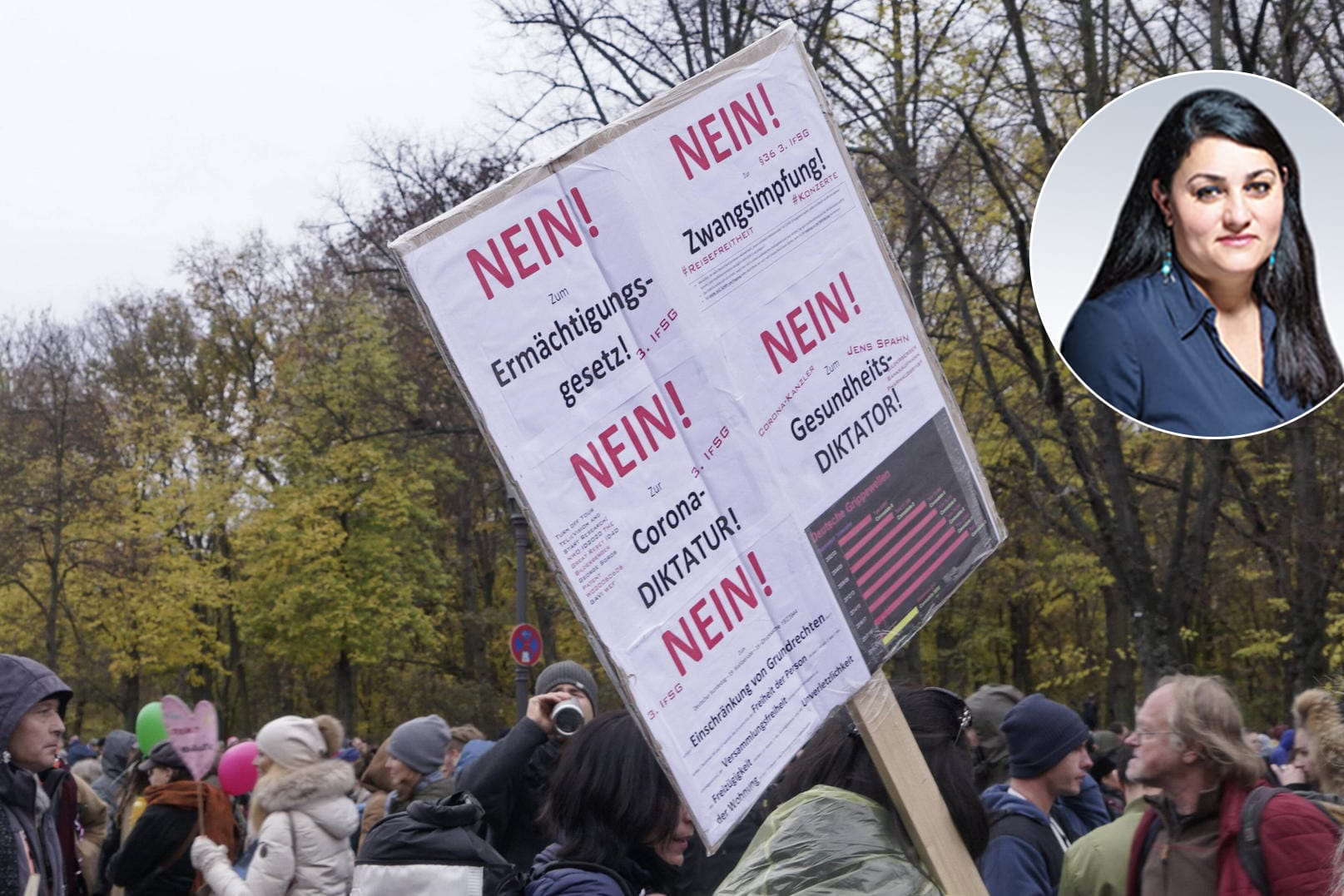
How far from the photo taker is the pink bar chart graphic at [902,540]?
108 inches

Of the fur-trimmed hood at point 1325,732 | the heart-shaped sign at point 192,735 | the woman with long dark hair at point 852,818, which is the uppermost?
the woman with long dark hair at point 852,818

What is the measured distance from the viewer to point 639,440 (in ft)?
8.14

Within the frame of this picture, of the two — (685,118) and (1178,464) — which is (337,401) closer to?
(1178,464)

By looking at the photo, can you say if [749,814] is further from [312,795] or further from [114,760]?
[114,760]

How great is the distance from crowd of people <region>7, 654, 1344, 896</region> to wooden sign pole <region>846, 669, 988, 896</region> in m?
0.04

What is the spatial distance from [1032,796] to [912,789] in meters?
2.15

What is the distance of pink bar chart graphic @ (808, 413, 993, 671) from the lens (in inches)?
108

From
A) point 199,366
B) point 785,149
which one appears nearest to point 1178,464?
point 785,149

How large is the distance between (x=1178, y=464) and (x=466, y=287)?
57.9 feet

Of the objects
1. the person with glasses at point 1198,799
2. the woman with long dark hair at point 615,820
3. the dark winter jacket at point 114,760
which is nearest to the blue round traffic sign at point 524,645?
the dark winter jacket at point 114,760

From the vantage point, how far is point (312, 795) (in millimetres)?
5934

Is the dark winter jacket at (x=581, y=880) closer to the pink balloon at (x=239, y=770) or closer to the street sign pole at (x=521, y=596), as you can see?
the pink balloon at (x=239, y=770)

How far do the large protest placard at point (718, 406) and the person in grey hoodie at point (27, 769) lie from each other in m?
2.90

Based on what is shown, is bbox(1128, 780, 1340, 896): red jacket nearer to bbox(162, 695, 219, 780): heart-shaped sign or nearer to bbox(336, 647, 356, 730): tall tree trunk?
bbox(162, 695, 219, 780): heart-shaped sign
